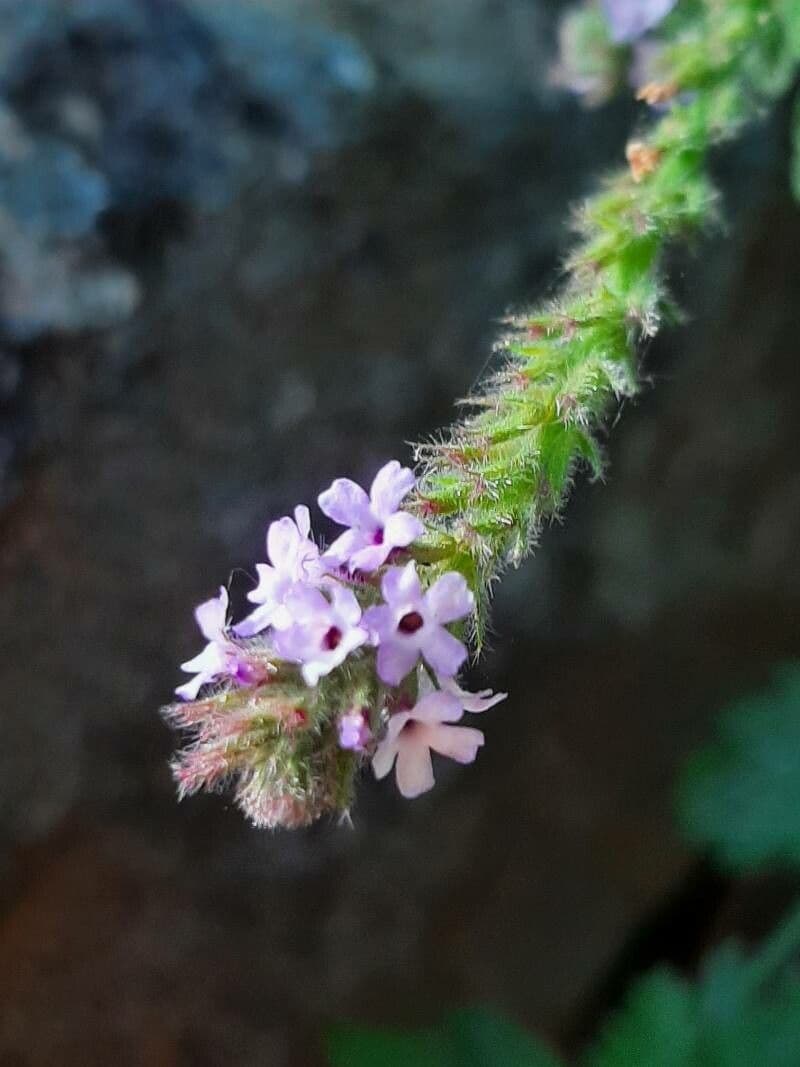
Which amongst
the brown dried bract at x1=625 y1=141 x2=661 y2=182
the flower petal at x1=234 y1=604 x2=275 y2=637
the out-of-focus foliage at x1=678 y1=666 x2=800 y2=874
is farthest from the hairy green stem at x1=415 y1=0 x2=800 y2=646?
the out-of-focus foliage at x1=678 y1=666 x2=800 y2=874

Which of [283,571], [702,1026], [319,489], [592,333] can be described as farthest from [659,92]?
[702,1026]

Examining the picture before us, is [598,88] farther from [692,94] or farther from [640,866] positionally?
[640,866]

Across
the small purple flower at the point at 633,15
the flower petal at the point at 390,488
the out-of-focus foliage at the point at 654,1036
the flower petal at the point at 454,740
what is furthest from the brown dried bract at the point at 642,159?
the out-of-focus foliage at the point at 654,1036

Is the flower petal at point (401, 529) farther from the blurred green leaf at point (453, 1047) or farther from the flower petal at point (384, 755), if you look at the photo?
the blurred green leaf at point (453, 1047)

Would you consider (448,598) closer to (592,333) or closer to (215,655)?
(215,655)

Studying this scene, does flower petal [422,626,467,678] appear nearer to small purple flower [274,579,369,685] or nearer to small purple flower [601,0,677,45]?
small purple flower [274,579,369,685]

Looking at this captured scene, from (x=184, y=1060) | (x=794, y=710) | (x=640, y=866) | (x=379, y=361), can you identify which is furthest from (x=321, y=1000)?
(x=379, y=361)
